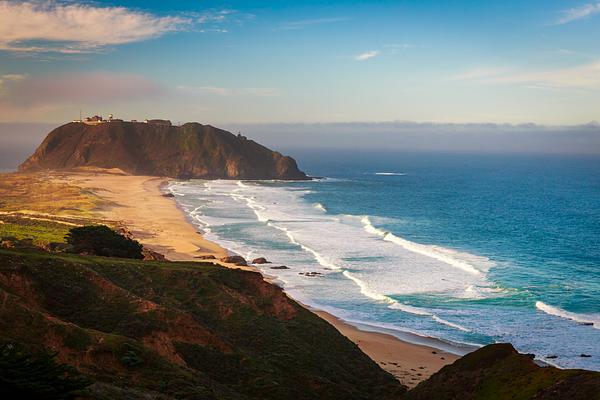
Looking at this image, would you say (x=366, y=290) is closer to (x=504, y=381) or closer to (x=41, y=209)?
(x=504, y=381)

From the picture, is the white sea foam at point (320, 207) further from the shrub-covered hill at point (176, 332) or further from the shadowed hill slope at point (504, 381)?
the shadowed hill slope at point (504, 381)

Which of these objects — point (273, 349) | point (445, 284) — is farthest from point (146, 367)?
point (445, 284)

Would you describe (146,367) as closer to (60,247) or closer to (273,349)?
(273,349)

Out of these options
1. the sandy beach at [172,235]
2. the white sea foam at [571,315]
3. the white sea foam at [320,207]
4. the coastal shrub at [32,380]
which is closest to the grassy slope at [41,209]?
the sandy beach at [172,235]

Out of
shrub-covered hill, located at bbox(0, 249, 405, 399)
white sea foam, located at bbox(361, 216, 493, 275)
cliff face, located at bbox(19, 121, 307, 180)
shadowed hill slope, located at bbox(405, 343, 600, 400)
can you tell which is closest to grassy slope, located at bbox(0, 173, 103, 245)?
shrub-covered hill, located at bbox(0, 249, 405, 399)

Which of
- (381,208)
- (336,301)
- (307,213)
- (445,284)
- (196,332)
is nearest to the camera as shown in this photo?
(196,332)

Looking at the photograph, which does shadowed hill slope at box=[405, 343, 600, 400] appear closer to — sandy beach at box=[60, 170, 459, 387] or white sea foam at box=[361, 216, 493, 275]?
sandy beach at box=[60, 170, 459, 387]
